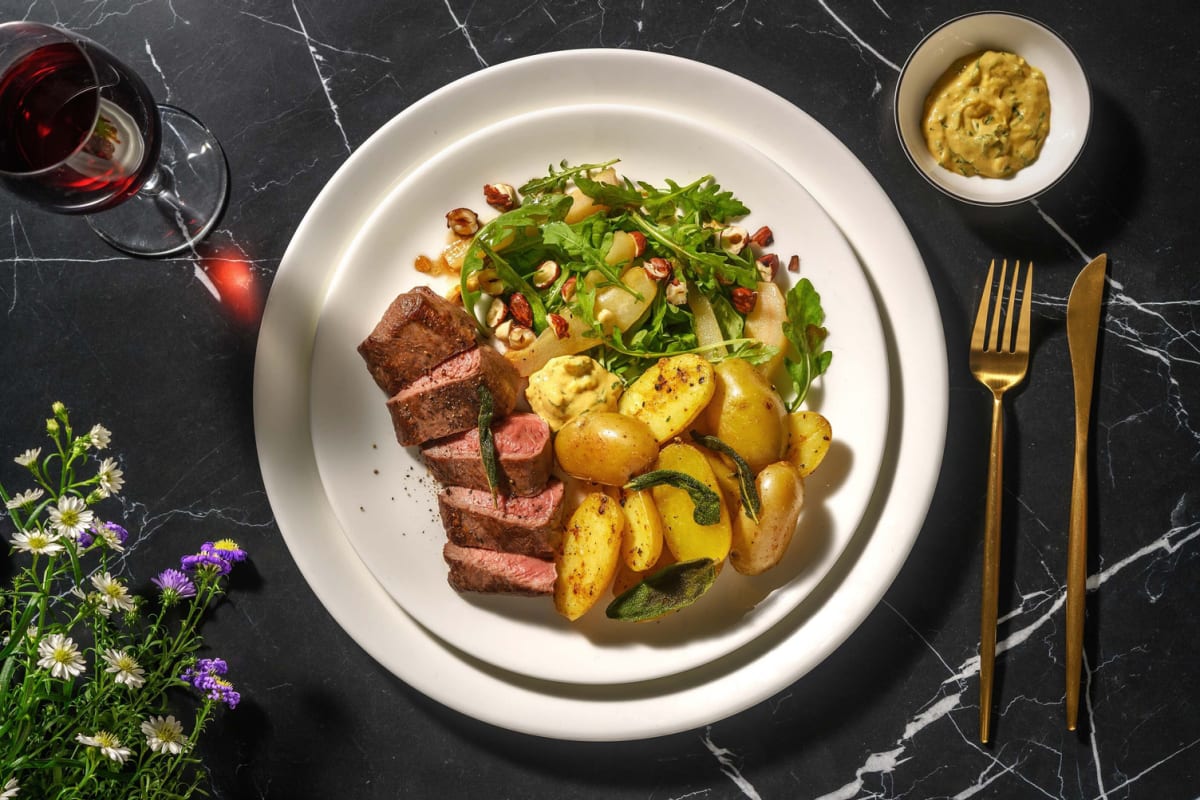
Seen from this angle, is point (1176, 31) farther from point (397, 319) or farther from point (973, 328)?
point (397, 319)

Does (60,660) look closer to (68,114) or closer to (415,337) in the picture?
(415,337)

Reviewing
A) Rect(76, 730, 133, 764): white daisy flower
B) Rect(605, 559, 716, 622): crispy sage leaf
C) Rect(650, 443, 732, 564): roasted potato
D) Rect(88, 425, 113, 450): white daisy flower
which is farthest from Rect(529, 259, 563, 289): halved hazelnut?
Rect(76, 730, 133, 764): white daisy flower

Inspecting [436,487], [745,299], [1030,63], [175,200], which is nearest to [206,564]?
[436,487]

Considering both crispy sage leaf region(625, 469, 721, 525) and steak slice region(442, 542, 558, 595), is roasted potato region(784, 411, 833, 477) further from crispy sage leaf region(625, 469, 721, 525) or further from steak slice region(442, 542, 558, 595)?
steak slice region(442, 542, 558, 595)

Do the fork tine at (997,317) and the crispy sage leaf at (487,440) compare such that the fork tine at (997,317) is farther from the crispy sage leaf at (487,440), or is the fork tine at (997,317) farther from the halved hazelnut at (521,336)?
the crispy sage leaf at (487,440)

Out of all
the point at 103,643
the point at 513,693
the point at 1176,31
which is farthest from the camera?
the point at 1176,31

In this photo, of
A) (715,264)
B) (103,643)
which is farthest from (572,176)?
(103,643)

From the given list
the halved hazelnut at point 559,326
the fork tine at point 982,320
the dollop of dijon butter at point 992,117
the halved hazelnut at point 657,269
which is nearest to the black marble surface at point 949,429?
the fork tine at point 982,320
